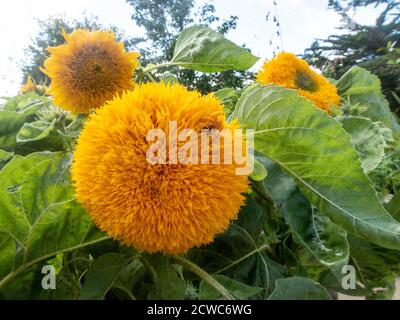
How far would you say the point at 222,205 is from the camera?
0.24 metres

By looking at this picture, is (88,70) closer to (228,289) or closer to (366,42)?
(228,289)

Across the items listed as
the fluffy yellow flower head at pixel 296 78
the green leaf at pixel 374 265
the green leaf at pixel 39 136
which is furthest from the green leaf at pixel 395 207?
the green leaf at pixel 39 136

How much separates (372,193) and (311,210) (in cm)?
5

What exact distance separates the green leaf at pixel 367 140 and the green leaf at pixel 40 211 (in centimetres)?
20

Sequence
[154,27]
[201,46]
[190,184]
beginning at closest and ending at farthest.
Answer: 1. [190,184]
2. [201,46]
3. [154,27]

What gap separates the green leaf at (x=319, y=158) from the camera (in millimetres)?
258

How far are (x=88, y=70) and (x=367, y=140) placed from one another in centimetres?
24

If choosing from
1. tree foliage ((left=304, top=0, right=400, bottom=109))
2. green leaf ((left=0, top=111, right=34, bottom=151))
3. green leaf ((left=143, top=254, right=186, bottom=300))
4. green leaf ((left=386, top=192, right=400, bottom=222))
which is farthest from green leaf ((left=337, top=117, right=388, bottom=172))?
tree foliage ((left=304, top=0, right=400, bottom=109))

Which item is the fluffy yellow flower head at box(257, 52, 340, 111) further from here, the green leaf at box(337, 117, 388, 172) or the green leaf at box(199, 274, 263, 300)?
the green leaf at box(199, 274, 263, 300)

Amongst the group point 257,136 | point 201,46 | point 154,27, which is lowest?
point 257,136

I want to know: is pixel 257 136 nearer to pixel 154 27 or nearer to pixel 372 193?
pixel 372 193

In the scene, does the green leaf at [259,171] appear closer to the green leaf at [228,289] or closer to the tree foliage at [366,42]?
the green leaf at [228,289]

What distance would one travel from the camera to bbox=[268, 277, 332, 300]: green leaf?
26 centimetres
